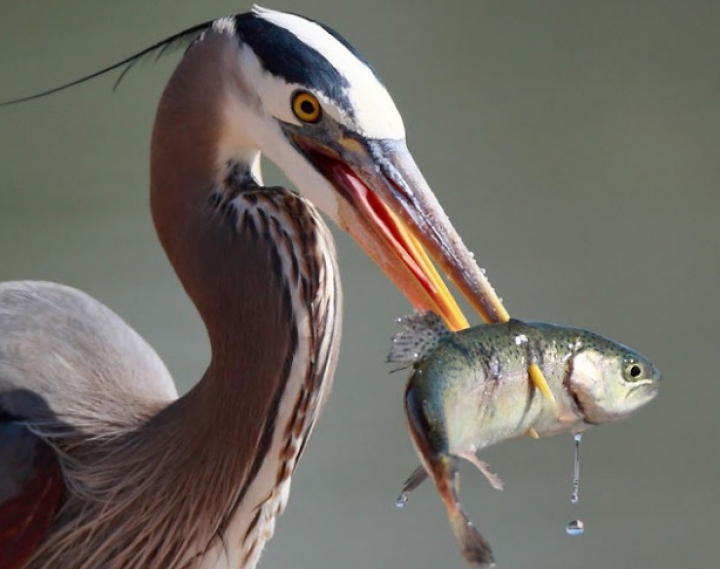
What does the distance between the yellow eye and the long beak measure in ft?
0.11

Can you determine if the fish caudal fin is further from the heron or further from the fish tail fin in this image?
the heron

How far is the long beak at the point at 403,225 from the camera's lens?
1376mm

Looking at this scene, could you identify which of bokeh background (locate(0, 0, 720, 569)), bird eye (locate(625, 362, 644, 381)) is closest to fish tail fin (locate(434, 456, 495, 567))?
bird eye (locate(625, 362, 644, 381))

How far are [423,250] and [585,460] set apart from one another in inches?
68.3

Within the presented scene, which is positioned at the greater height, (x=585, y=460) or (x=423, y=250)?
(x=423, y=250)

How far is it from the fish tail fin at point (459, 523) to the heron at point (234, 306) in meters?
0.28

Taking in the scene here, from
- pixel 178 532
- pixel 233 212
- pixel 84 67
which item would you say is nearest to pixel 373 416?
pixel 84 67

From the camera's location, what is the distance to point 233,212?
4.87 ft

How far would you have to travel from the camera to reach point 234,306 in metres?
1.50

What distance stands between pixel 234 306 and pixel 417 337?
0.31 metres

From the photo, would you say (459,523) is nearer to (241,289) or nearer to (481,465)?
(481,465)

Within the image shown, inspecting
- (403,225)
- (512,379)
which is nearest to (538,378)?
(512,379)

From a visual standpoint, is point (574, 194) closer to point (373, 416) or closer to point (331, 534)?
point (373, 416)

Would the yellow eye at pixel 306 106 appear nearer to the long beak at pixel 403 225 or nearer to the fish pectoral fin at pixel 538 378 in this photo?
the long beak at pixel 403 225
